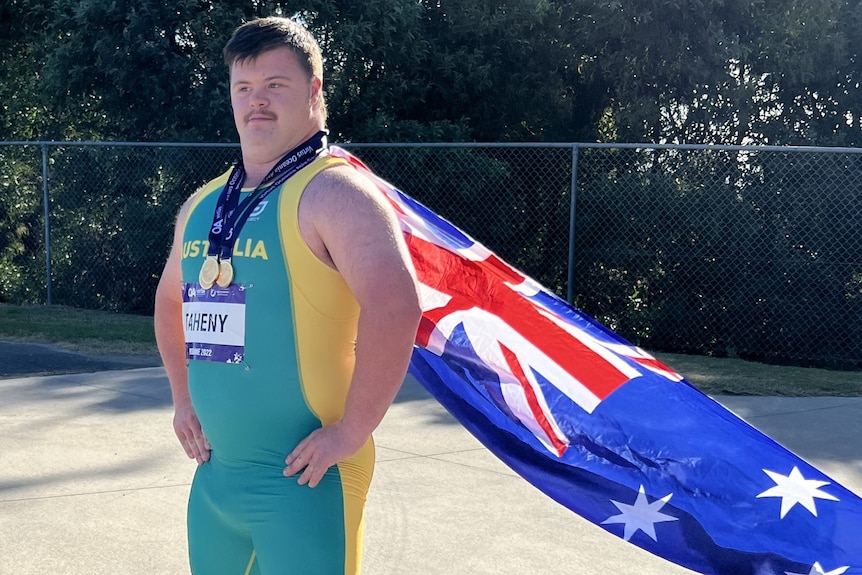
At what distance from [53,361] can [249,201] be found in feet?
23.8

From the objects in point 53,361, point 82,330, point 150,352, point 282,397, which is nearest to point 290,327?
point 282,397

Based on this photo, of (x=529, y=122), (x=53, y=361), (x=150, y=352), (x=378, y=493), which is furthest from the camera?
(x=529, y=122)

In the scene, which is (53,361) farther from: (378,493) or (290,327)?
(290,327)

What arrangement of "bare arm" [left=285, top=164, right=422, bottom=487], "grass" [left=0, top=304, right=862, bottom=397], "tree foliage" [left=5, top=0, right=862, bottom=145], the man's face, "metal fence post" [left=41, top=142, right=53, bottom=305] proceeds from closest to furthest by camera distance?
1. "bare arm" [left=285, top=164, right=422, bottom=487]
2. the man's face
3. "grass" [left=0, top=304, right=862, bottom=397]
4. "tree foliage" [left=5, top=0, right=862, bottom=145]
5. "metal fence post" [left=41, top=142, right=53, bottom=305]

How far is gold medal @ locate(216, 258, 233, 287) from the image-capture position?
239 centimetres

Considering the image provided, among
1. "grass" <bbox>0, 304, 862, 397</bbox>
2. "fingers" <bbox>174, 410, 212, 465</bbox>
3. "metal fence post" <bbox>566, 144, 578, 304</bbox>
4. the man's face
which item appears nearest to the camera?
the man's face

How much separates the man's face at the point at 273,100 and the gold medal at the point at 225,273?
0.95 feet

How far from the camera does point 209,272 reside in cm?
244

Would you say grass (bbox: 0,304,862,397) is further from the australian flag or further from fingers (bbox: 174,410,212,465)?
fingers (bbox: 174,410,212,465)

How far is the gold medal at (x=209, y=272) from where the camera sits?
95.3 inches

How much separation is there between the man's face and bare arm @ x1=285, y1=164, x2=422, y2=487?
0.17 metres

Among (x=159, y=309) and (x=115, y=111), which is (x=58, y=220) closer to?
(x=115, y=111)

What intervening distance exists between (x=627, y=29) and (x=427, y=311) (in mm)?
10492

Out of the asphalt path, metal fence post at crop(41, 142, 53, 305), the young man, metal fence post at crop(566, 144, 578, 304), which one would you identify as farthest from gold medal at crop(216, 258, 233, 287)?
metal fence post at crop(41, 142, 53, 305)
